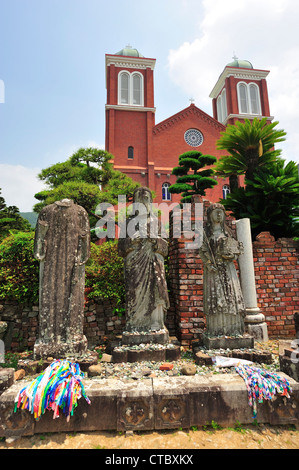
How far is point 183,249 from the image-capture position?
5465 millimetres

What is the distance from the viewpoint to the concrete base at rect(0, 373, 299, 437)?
271 cm

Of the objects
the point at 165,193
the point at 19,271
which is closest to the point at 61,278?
the point at 19,271

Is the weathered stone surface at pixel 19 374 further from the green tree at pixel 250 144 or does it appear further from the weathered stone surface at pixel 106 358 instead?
the green tree at pixel 250 144

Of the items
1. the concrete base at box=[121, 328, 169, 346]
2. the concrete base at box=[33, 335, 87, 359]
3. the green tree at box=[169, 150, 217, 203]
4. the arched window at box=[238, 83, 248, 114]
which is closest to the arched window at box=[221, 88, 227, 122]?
the arched window at box=[238, 83, 248, 114]

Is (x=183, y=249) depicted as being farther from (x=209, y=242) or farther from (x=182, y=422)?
(x=182, y=422)

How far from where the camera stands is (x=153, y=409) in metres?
2.78

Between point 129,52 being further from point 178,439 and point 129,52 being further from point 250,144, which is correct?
point 178,439

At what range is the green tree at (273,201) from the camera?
25.3 feet

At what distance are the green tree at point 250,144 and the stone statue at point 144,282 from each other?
567 centimetres

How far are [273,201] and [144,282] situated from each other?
5.40 m

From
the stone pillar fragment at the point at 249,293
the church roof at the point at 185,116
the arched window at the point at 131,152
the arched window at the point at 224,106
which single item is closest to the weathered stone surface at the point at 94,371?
the stone pillar fragment at the point at 249,293

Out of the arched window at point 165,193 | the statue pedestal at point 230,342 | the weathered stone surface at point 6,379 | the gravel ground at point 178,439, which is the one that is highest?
the arched window at point 165,193

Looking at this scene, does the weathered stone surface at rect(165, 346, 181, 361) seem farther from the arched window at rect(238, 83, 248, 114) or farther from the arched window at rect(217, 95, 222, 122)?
the arched window at rect(217, 95, 222, 122)

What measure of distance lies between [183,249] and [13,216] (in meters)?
12.8
